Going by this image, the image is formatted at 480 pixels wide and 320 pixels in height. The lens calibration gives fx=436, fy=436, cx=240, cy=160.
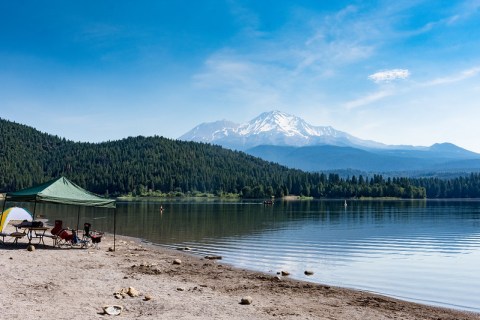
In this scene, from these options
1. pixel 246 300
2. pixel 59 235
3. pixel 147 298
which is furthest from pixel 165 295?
pixel 59 235

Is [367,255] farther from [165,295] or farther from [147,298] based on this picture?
[147,298]

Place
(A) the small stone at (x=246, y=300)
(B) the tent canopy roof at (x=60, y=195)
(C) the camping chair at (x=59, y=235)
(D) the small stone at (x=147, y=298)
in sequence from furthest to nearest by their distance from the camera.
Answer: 1. (C) the camping chair at (x=59, y=235)
2. (B) the tent canopy roof at (x=60, y=195)
3. (A) the small stone at (x=246, y=300)
4. (D) the small stone at (x=147, y=298)

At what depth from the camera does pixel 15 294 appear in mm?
14680

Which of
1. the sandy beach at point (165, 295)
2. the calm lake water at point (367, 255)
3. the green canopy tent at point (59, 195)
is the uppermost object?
the green canopy tent at point (59, 195)

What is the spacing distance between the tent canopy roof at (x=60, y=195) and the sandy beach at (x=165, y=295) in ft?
15.4

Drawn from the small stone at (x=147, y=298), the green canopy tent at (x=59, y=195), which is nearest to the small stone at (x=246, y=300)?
the small stone at (x=147, y=298)

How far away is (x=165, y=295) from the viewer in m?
16.5

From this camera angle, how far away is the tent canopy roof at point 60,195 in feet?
93.1

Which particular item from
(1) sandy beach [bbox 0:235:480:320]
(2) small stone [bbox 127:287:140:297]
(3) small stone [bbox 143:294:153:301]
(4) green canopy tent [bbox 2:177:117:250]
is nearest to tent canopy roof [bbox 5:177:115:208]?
(4) green canopy tent [bbox 2:177:117:250]

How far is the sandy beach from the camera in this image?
45.8 feet

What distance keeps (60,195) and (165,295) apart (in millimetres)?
15634

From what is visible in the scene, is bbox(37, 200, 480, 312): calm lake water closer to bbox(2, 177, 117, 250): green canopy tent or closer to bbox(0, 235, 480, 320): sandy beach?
bbox(0, 235, 480, 320): sandy beach

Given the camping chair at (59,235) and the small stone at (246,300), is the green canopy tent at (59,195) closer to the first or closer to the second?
the camping chair at (59,235)

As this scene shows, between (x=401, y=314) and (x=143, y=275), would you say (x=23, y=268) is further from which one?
(x=401, y=314)
